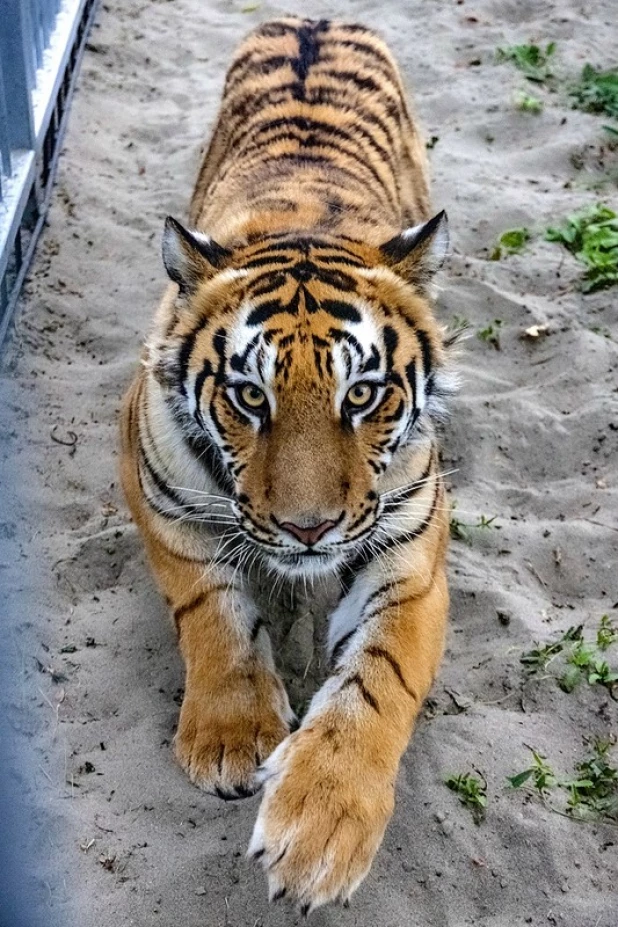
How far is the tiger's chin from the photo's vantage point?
2.29 m

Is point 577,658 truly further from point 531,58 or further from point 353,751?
point 531,58

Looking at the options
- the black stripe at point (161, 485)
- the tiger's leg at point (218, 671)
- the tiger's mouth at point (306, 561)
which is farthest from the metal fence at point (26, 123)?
the tiger's mouth at point (306, 561)

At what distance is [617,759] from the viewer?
247 centimetres

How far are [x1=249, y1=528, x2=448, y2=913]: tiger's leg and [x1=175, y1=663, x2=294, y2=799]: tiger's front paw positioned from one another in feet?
0.39

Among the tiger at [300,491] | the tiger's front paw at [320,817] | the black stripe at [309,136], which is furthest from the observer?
the black stripe at [309,136]

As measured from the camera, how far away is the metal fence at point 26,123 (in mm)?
3770

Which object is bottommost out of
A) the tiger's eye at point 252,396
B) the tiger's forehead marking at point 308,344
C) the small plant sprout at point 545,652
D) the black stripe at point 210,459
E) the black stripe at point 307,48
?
the small plant sprout at point 545,652

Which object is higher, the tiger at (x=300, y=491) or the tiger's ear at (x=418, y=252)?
the tiger's ear at (x=418, y=252)

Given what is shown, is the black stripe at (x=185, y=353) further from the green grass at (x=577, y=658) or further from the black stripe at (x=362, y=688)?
the green grass at (x=577, y=658)

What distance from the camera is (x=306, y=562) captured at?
232 cm

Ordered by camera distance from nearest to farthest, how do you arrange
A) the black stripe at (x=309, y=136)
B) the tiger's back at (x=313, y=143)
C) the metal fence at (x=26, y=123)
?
the tiger's back at (x=313, y=143)
the black stripe at (x=309, y=136)
the metal fence at (x=26, y=123)

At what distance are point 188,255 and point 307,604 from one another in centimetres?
97

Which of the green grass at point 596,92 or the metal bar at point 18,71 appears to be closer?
the metal bar at point 18,71

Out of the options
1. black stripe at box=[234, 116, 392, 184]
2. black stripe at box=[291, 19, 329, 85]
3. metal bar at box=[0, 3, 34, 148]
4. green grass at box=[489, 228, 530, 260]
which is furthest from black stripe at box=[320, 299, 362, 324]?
metal bar at box=[0, 3, 34, 148]
